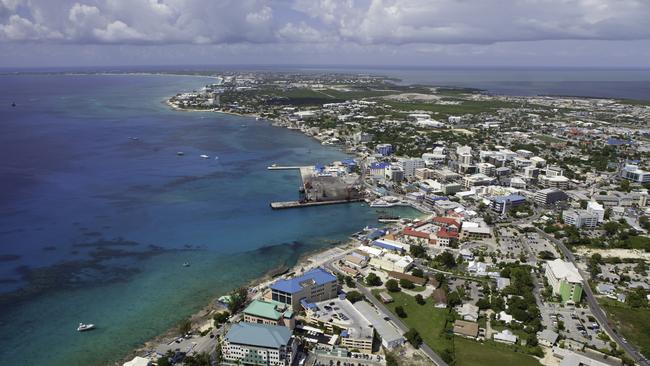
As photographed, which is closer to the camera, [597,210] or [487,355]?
[487,355]

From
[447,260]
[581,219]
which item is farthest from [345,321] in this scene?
[581,219]

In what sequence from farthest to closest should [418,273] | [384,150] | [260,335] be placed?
[384,150]
[418,273]
[260,335]

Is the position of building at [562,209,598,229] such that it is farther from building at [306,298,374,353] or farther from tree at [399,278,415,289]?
building at [306,298,374,353]

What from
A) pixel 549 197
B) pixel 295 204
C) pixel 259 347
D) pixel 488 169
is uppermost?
pixel 488 169

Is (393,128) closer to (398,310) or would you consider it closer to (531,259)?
(531,259)

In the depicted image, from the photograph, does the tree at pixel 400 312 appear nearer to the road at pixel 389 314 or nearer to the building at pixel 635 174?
the road at pixel 389 314

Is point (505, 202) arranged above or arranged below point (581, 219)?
above

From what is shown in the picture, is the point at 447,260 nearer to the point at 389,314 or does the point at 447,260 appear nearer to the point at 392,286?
the point at 392,286

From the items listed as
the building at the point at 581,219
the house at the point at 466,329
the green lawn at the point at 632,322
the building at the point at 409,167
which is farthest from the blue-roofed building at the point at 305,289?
the building at the point at 409,167

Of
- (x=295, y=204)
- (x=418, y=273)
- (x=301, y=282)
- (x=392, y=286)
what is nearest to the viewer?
(x=301, y=282)
